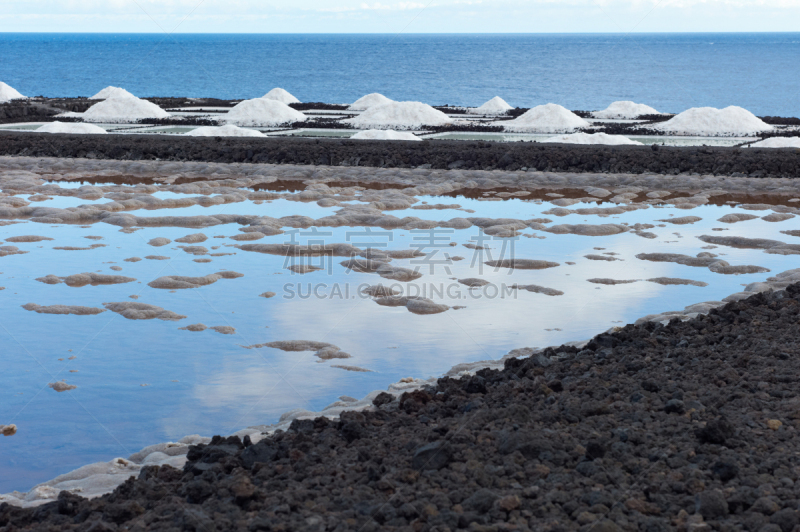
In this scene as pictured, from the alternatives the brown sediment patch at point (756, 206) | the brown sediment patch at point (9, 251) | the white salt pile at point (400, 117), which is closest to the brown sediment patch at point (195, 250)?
the brown sediment patch at point (9, 251)

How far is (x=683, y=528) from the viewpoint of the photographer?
2.48 meters

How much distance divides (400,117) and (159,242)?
→ 14969mm

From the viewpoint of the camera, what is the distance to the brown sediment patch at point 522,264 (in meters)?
7.55

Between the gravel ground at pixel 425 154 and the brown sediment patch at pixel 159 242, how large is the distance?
238 inches

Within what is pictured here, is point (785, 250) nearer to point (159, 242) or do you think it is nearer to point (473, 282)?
point (473, 282)

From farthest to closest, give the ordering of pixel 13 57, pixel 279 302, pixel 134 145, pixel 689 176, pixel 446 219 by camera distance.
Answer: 1. pixel 13 57
2. pixel 134 145
3. pixel 689 176
4. pixel 446 219
5. pixel 279 302

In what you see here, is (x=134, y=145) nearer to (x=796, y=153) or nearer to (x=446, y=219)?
(x=446, y=219)

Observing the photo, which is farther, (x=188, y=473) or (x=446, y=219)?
(x=446, y=219)

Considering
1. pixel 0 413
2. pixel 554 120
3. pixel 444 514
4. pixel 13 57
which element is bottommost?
pixel 0 413

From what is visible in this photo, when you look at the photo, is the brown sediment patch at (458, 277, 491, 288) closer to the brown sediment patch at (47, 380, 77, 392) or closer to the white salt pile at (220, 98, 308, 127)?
the brown sediment patch at (47, 380, 77, 392)

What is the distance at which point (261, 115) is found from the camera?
2328 centimetres

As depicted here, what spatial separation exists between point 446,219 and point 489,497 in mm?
7253

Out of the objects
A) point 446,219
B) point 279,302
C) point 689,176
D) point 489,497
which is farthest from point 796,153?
point 489,497

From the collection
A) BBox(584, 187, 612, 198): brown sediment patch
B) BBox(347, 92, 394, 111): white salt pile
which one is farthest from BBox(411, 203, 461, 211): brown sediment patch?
BBox(347, 92, 394, 111): white salt pile
